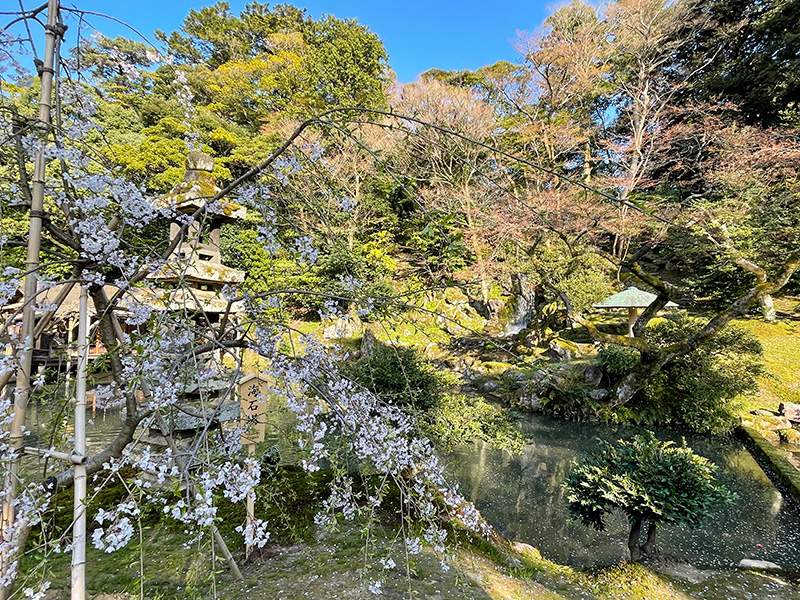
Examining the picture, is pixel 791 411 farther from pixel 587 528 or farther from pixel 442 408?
pixel 442 408

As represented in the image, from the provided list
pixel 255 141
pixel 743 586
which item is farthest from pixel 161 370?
pixel 255 141

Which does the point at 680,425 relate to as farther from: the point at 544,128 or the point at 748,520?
the point at 544,128

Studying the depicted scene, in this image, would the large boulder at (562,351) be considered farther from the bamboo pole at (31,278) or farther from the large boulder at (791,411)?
the bamboo pole at (31,278)

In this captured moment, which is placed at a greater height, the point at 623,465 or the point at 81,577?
the point at 81,577

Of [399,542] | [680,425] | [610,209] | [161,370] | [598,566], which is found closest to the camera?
[161,370]

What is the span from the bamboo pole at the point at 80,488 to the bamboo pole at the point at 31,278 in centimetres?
10

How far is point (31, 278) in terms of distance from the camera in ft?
3.03

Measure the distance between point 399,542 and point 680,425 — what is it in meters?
6.02

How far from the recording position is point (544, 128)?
8.58 meters

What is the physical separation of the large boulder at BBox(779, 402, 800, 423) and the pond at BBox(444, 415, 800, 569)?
0.99 m

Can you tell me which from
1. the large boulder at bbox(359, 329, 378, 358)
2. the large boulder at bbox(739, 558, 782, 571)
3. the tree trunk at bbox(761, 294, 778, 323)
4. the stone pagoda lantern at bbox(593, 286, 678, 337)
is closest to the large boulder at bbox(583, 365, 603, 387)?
the stone pagoda lantern at bbox(593, 286, 678, 337)

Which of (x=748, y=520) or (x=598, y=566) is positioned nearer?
(x=598, y=566)

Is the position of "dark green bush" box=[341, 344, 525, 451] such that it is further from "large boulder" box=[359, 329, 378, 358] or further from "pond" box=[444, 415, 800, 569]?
"large boulder" box=[359, 329, 378, 358]

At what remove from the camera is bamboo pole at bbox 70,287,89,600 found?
2.80 ft
